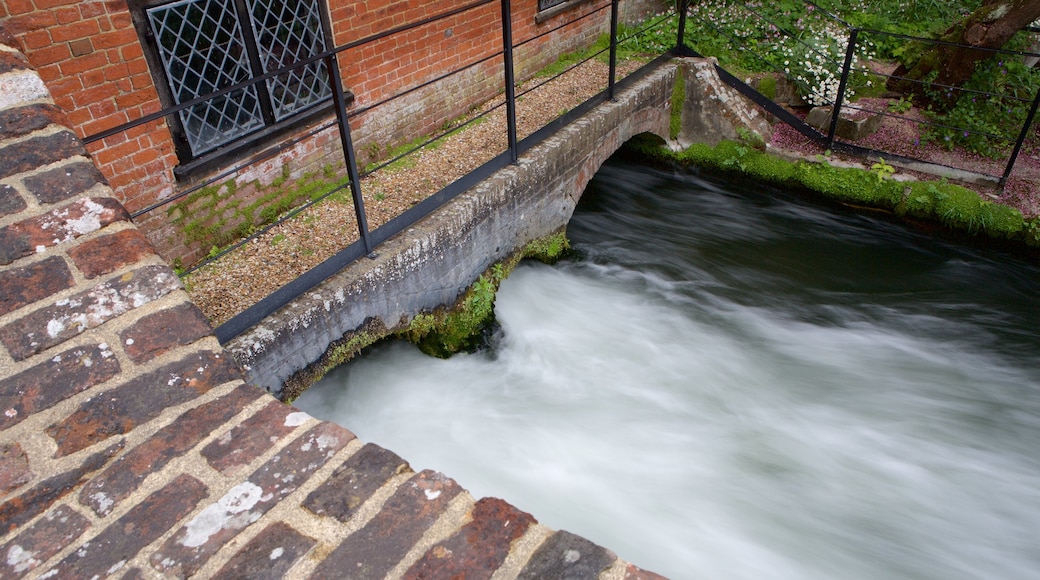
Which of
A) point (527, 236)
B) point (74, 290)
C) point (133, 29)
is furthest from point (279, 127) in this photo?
point (74, 290)

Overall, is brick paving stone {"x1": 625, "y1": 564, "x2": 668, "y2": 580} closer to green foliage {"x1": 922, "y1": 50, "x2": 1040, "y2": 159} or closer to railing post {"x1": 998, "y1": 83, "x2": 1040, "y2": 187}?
railing post {"x1": 998, "y1": 83, "x2": 1040, "y2": 187}

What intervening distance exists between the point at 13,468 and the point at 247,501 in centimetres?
50

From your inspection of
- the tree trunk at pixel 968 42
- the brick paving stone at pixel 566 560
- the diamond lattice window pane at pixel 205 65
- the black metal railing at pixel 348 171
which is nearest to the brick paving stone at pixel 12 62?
the black metal railing at pixel 348 171

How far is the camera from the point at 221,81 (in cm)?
448

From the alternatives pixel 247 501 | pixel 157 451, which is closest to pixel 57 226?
pixel 157 451

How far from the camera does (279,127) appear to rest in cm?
487

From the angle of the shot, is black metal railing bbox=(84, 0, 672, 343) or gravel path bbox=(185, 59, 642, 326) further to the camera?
gravel path bbox=(185, 59, 642, 326)

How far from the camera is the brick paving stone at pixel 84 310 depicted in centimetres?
154

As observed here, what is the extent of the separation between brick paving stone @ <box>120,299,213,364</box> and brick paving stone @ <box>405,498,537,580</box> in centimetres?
83

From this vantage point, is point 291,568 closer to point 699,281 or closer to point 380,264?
point 380,264

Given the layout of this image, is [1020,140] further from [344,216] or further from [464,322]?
[344,216]

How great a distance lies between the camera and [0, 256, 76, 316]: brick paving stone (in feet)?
5.16

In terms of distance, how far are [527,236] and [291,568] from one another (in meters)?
4.56

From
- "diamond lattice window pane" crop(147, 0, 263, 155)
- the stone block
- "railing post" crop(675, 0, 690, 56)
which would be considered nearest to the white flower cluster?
the stone block
